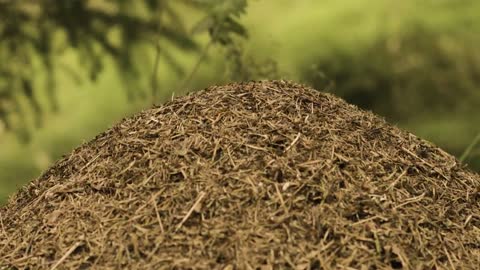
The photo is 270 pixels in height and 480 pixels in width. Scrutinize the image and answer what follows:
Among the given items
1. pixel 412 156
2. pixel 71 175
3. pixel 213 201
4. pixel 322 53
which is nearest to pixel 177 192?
pixel 213 201

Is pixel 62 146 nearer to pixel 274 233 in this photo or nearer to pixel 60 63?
pixel 60 63

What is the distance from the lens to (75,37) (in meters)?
3.78

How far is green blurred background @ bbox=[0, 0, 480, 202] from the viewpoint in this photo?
11.6ft

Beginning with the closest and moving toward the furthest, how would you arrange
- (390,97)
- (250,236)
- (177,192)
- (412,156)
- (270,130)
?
1. (250,236)
2. (177,192)
3. (270,130)
4. (412,156)
5. (390,97)

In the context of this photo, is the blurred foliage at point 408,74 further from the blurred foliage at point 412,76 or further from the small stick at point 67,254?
the small stick at point 67,254

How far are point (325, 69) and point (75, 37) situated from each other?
1278mm

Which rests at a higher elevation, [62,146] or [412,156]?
[62,146]

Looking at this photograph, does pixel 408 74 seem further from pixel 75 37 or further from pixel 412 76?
pixel 75 37

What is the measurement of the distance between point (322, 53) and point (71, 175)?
6.34 ft

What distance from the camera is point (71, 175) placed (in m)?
2.00

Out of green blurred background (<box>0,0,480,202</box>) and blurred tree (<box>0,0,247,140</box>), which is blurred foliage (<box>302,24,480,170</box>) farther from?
blurred tree (<box>0,0,247,140</box>)

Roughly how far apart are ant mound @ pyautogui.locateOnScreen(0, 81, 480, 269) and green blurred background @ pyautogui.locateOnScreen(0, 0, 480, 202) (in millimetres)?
1519

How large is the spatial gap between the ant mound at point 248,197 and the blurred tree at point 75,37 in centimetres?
173

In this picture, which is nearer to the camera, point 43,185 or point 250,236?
point 250,236
